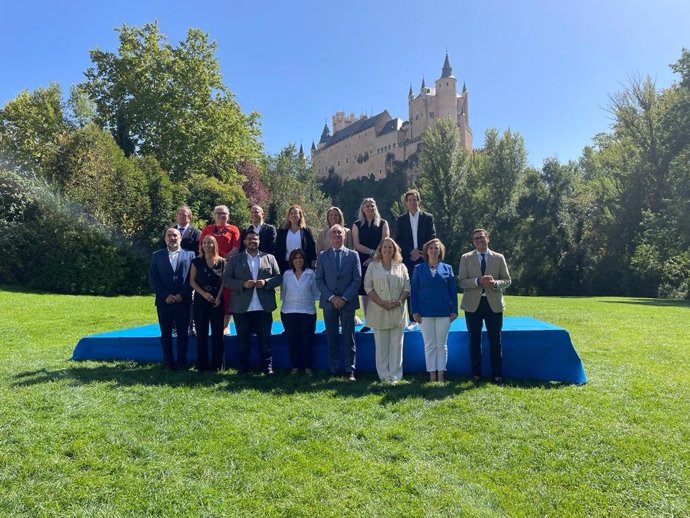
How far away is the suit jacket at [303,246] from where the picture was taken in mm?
6188

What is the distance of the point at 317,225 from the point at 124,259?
17878 millimetres

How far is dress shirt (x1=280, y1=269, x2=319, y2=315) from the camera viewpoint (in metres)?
5.77

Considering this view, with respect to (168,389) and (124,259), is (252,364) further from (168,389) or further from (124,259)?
(124,259)

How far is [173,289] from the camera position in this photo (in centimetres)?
591

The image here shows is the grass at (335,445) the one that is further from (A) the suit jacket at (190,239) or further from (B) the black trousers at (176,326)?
(A) the suit jacket at (190,239)

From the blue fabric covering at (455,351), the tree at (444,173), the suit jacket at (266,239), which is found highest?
the tree at (444,173)

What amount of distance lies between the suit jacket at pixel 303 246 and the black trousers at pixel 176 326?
1292 millimetres

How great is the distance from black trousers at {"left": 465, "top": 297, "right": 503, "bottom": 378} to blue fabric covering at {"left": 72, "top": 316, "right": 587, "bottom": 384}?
0.22 meters

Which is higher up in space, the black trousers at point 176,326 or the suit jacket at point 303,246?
the suit jacket at point 303,246

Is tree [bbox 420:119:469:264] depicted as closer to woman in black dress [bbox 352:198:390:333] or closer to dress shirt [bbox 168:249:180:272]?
woman in black dress [bbox 352:198:390:333]

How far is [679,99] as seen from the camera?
968 inches

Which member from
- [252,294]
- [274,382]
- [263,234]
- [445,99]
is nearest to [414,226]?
[263,234]

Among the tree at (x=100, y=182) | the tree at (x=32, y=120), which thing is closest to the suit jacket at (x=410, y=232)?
the tree at (x=100, y=182)

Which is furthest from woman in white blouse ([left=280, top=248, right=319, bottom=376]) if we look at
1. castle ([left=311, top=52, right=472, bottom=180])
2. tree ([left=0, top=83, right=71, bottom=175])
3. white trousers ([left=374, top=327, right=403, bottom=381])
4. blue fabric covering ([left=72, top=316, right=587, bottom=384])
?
castle ([left=311, top=52, right=472, bottom=180])
